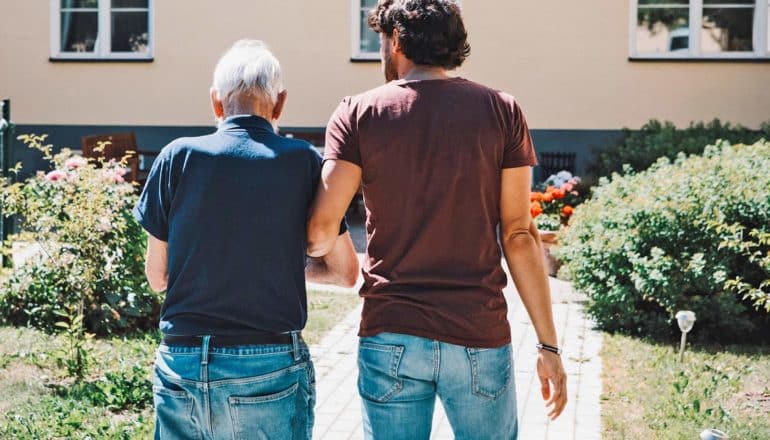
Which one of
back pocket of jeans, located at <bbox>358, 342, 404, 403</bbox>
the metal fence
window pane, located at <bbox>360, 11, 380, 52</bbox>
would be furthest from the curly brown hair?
window pane, located at <bbox>360, 11, 380, 52</bbox>

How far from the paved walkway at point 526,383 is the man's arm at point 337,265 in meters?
2.12

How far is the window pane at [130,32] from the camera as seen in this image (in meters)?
14.7

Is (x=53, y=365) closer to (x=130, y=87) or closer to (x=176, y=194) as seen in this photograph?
(x=176, y=194)

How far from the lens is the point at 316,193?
9.48ft

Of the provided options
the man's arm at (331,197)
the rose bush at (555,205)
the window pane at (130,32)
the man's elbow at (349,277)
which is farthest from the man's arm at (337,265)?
the window pane at (130,32)

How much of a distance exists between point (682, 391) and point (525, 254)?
3081 mm

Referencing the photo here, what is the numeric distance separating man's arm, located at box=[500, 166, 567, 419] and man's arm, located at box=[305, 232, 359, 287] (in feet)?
1.49

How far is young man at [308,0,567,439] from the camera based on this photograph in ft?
9.02

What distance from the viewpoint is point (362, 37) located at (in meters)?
14.2

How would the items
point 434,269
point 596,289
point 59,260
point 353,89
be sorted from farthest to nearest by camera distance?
1. point 353,89
2. point 596,289
3. point 59,260
4. point 434,269

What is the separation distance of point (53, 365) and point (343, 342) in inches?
72.4

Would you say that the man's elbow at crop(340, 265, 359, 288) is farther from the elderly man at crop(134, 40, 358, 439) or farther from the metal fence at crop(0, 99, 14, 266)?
the metal fence at crop(0, 99, 14, 266)

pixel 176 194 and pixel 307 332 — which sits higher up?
pixel 176 194

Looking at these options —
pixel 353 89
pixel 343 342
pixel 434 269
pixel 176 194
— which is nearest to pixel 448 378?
pixel 434 269
